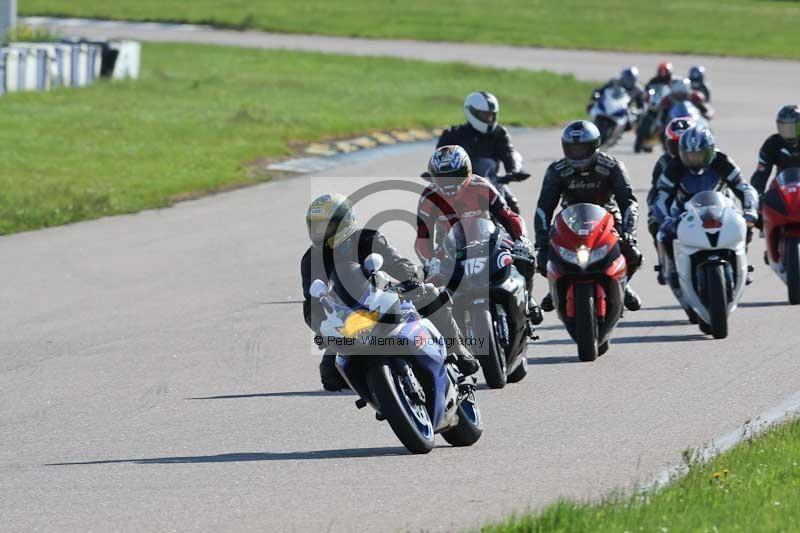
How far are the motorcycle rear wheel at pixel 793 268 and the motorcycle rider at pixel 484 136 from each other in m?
2.47

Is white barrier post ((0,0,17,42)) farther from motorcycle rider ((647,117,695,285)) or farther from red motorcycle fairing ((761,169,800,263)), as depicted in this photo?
red motorcycle fairing ((761,169,800,263))

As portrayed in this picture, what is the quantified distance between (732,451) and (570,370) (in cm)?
336

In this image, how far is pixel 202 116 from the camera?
103 ft

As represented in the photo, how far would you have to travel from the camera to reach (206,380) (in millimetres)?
11883

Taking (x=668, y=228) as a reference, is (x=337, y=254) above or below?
above

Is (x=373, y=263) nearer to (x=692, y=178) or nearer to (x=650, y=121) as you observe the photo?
(x=692, y=178)

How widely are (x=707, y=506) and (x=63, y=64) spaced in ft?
95.3

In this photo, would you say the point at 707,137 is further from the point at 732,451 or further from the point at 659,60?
the point at 659,60

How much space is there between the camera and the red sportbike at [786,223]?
14.8m

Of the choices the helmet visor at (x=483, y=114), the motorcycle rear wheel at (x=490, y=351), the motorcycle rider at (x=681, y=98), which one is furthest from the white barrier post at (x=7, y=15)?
the motorcycle rear wheel at (x=490, y=351)

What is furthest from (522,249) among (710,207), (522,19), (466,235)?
(522,19)

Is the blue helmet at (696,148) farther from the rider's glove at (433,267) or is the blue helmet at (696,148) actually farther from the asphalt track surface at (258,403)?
the rider's glove at (433,267)

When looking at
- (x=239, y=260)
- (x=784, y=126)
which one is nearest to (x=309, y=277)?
(x=784, y=126)

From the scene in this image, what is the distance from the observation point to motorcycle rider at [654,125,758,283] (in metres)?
13.7
